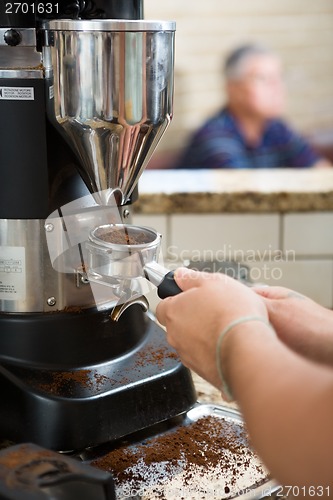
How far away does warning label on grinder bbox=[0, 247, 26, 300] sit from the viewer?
0.83 metres

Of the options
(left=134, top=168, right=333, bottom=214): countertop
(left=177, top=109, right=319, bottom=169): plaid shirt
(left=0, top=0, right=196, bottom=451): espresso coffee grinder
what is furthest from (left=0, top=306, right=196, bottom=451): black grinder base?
(left=177, top=109, right=319, bottom=169): plaid shirt

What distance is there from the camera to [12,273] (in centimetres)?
84

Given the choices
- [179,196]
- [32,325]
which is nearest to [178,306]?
[32,325]

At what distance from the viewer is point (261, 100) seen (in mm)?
2188

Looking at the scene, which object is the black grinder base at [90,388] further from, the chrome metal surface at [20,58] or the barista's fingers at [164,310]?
the chrome metal surface at [20,58]

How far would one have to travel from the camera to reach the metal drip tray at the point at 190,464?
77 cm

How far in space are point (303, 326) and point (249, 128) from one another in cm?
156

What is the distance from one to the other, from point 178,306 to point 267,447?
0.18 m

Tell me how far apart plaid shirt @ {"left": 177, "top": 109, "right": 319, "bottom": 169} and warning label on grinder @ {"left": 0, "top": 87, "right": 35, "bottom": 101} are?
1428mm

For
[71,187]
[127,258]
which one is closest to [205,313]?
[127,258]

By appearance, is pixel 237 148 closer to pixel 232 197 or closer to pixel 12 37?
pixel 232 197

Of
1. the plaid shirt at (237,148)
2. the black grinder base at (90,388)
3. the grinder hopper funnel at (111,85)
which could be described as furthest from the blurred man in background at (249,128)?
the grinder hopper funnel at (111,85)

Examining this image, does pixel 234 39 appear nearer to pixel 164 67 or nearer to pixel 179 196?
pixel 179 196

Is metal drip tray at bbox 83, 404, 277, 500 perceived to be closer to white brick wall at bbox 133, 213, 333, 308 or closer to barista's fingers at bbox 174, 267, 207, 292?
barista's fingers at bbox 174, 267, 207, 292
